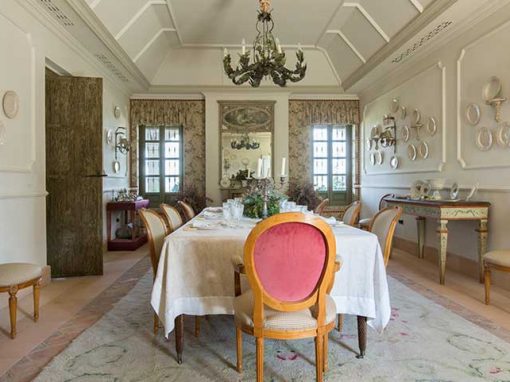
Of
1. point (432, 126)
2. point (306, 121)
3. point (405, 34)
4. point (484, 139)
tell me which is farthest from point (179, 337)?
point (306, 121)

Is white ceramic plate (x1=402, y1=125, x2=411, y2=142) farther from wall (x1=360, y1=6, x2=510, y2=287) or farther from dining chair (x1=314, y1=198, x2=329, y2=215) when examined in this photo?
dining chair (x1=314, y1=198, x2=329, y2=215)

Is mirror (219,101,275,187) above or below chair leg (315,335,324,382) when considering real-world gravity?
above

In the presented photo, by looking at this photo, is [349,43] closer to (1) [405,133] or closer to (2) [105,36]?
(1) [405,133]

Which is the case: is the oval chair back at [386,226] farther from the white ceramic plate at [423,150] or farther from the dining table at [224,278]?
the white ceramic plate at [423,150]

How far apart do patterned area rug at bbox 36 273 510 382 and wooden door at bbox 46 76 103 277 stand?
1.80 m

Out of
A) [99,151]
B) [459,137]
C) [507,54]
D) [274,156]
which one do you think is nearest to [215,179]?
[274,156]

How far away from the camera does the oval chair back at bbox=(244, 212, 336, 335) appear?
5.64 ft

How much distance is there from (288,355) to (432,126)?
13.2 ft

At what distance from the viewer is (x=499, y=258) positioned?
3113 millimetres

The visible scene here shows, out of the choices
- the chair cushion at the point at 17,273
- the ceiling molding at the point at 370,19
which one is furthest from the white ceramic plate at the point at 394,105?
the chair cushion at the point at 17,273

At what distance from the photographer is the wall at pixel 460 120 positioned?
384cm

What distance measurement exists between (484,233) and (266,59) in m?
2.99

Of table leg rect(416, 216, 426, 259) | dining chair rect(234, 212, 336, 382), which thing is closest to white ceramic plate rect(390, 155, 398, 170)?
table leg rect(416, 216, 426, 259)

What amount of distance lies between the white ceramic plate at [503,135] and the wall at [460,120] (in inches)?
2.1
